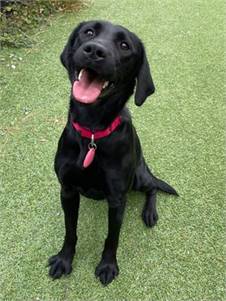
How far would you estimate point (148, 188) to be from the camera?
2.76 meters

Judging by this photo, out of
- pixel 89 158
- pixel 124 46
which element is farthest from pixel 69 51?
pixel 89 158

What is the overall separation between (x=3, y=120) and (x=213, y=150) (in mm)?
1702

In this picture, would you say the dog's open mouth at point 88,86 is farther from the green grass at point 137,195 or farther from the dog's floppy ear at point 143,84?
the green grass at point 137,195

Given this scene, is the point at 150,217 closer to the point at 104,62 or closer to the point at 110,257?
the point at 110,257

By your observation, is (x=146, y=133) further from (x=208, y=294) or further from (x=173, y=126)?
(x=208, y=294)

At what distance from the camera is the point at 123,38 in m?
1.97

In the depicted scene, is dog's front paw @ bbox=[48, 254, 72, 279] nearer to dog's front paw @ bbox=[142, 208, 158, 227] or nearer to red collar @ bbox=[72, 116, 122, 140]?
dog's front paw @ bbox=[142, 208, 158, 227]

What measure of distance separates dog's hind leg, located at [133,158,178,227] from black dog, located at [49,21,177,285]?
45 centimetres

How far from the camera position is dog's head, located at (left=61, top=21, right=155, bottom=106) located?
177 centimetres

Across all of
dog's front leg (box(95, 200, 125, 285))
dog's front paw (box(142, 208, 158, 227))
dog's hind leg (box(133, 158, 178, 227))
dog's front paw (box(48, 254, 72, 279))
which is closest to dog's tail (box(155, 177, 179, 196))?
dog's hind leg (box(133, 158, 178, 227))

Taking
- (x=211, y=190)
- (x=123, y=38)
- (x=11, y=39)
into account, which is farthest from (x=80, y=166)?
(x=11, y=39)

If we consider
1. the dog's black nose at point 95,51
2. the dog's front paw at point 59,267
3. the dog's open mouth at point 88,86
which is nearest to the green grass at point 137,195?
the dog's front paw at point 59,267

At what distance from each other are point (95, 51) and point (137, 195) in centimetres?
141

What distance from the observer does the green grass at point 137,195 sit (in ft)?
7.89
